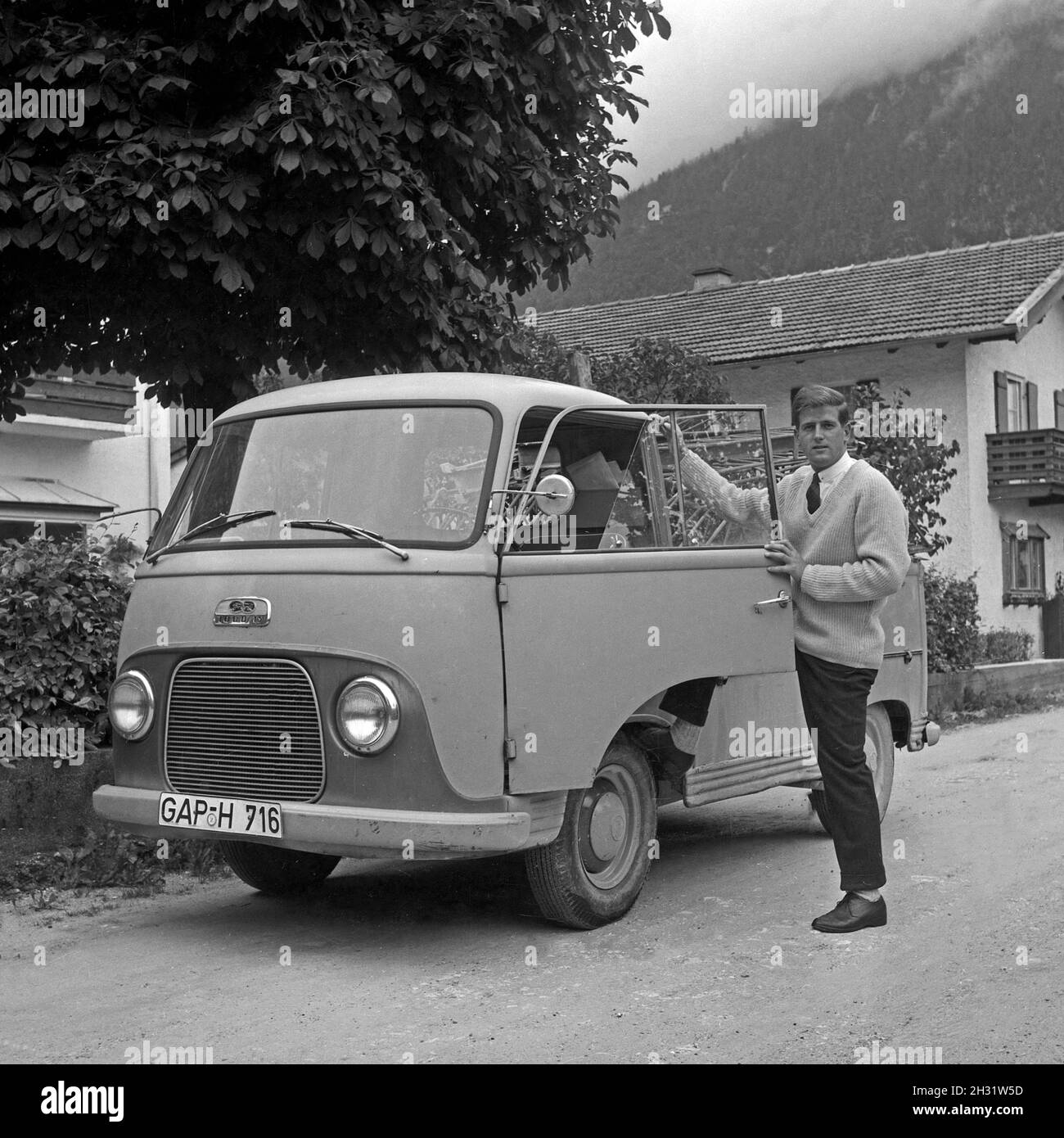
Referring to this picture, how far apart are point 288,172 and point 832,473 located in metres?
3.91

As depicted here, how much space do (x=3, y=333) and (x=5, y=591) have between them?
3129mm

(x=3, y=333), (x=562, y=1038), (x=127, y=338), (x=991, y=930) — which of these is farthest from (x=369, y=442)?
(x=3, y=333)

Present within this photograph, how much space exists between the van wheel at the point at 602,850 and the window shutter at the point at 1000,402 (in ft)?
86.4

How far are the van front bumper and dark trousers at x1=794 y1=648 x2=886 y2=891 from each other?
48.4 inches

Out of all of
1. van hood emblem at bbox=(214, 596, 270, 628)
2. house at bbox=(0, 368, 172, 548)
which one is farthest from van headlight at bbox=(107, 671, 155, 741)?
house at bbox=(0, 368, 172, 548)

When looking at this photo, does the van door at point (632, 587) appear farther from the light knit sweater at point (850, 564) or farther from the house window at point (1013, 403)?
the house window at point (1013, 403)

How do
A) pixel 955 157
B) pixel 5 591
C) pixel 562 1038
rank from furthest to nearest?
1. pixel 955 157
2. pixel 5 591
3. pixel 562 1038

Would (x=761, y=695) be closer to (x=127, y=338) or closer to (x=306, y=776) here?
(x=306, y=776)

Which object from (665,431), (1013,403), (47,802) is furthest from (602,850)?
(1013,403)

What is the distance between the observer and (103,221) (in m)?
8.59

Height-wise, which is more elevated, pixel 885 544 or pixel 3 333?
pixel 3 333

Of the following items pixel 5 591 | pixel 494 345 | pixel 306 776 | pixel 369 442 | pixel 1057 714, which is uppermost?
pixel 494 345

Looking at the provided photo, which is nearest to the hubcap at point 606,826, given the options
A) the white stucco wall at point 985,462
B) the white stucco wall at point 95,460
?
the white stucco wall at point 95,460

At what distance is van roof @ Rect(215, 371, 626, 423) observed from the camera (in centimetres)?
629
